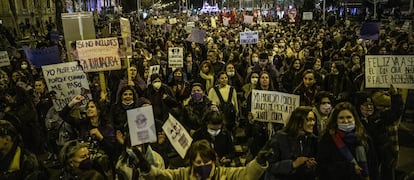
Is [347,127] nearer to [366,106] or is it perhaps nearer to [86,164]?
[366,106]

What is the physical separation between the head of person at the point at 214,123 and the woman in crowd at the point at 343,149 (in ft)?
4.04

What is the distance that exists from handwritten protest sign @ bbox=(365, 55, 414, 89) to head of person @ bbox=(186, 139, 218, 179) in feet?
12.5

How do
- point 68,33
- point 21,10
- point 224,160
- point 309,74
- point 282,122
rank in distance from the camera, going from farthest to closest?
point 21,10
point 68,33
point 309,74
point 282,122
point 224,160

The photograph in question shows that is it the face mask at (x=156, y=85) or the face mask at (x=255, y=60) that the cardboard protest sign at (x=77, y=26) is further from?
the face mask at (x=255, y=60)

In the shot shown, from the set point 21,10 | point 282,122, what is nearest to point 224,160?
point 282,122

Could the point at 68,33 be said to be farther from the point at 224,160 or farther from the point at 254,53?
the point at 224,160

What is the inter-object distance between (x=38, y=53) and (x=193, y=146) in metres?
7.96

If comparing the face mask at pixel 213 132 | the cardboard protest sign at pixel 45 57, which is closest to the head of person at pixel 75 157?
the face mask at pixel 213 132

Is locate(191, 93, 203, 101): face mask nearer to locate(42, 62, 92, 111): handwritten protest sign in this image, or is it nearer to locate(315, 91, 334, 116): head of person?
locate(315, 91, 334, 116): head of person

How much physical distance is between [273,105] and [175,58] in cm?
543

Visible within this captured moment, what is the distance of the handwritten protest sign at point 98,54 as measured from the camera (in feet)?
29.3

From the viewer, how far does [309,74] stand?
7434 millimetres

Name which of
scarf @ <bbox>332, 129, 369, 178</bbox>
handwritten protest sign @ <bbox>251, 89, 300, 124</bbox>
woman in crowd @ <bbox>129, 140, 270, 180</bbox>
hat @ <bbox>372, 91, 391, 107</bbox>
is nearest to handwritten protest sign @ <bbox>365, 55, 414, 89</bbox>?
hat @ <bbox>372, 91, 391, 107</bbox>

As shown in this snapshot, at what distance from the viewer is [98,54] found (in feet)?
29.9
